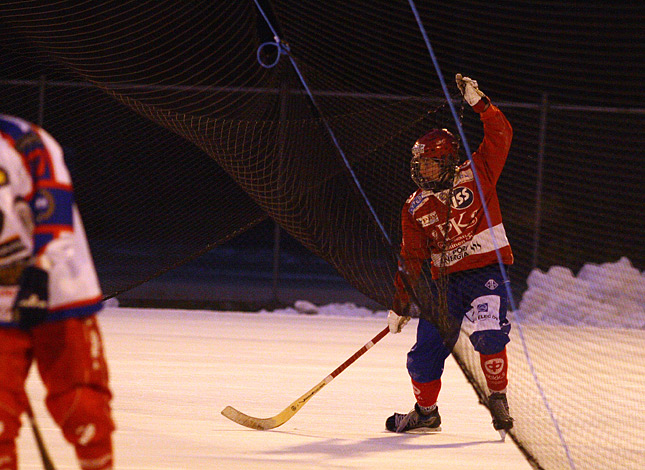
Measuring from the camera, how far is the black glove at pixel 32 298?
1778mm

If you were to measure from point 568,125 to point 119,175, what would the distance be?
15.5 ft

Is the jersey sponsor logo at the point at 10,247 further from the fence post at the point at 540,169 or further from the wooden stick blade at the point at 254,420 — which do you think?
the fence post at the point at 540,169

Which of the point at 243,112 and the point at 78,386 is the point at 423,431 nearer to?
the point at 78,386

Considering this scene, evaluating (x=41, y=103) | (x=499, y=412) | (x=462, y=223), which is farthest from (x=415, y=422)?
(x=41, y=103)

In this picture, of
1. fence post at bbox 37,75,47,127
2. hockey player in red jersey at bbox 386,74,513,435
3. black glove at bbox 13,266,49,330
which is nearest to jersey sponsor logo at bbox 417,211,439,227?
hockey player in red jersey at bbox 386,74,513,435

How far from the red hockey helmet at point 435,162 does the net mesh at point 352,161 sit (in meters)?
0.32


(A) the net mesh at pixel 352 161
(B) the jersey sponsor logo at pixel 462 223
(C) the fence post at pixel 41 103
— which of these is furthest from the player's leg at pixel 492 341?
(C) the fence post at pixel 41 103

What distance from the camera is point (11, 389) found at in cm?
186

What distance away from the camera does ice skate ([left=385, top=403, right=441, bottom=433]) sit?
3.65 metres

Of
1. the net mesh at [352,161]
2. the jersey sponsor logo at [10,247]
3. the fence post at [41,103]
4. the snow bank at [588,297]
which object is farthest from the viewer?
the snow bank at [588,297]

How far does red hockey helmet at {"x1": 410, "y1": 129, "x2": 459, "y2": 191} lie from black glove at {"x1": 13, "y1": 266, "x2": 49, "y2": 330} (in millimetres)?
2119

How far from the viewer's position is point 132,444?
315 cm

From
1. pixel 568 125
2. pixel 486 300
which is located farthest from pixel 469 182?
pixel 568 125

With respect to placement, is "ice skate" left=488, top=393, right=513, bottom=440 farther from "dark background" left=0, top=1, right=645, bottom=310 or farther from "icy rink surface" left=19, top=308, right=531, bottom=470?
"dark background" left=0, top=1, right=645, bottom=310
